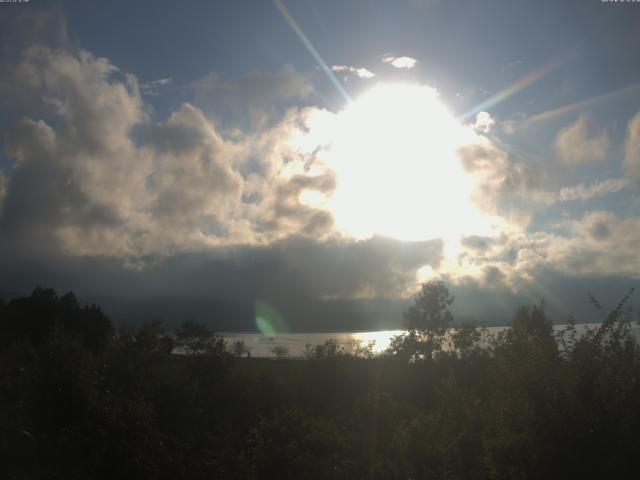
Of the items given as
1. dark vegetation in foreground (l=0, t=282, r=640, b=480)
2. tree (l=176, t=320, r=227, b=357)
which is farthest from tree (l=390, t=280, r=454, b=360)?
dark vegetation in foreground (l=0, t=282, r=640, b=480)

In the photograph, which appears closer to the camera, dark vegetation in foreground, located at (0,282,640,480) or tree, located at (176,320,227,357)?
dark vegetation in foreground, located at (0,282,640,480)

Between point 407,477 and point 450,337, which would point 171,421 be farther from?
point 450,337

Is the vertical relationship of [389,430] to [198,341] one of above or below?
below

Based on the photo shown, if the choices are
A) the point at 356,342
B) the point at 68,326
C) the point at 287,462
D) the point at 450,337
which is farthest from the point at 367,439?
the point at 68,326

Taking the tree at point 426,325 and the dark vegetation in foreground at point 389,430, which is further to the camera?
the tree at point 426,325

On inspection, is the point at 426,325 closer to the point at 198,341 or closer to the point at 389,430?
the point at 198,341

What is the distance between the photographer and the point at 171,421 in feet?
80.7

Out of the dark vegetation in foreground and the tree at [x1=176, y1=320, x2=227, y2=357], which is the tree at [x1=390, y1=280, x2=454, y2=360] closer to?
the tree at [x1=176, y1=320, x2=227, y2=357]

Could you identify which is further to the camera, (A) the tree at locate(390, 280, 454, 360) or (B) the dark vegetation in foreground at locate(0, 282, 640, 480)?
(A) the tree at locate(390, 280, 454, 360)

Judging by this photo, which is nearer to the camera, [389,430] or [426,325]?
[389,430]

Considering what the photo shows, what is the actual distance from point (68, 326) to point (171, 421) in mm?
55660

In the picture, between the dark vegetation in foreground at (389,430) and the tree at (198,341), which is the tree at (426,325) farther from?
the dark vegetation in foreground at (389,430)

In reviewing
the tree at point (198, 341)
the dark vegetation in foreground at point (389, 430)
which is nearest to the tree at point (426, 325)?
the tree at point (198, 341)

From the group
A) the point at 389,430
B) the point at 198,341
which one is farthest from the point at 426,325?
the point at 389,430
